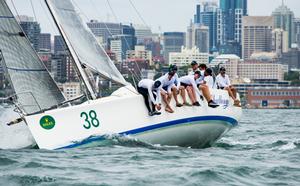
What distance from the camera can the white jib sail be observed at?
1883 cm

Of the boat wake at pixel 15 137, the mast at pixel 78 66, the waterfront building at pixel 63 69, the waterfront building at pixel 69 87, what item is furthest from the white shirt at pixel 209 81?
the waterfront building at pixel 63 69

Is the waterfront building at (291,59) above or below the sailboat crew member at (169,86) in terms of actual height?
below

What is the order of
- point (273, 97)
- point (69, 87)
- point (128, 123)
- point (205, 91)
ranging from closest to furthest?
point (128, 123) → point (205, 91) → point (69, 87) → point (273, 97)

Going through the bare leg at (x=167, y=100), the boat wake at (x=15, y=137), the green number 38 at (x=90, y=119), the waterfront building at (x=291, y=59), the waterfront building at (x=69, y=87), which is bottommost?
the waterfront building at (x=291, y=59)

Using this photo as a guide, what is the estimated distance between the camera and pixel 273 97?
120m

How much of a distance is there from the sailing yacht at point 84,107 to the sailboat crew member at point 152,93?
0.09 m

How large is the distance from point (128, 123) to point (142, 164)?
7.67 feet

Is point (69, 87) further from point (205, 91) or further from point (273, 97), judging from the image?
point (273, 97)

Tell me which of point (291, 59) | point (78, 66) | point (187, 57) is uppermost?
point (78, 66)

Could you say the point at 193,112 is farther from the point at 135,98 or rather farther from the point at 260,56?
the point at 260,56

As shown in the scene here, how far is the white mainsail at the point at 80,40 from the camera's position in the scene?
18.8 meters

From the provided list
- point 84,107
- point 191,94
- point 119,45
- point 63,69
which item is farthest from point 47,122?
point 119,45

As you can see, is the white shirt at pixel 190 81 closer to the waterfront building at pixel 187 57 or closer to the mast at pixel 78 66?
the mast at pixel 78 66

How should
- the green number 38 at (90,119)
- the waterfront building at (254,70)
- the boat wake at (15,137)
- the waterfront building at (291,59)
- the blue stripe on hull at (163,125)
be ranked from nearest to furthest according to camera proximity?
the green number 38 at (90,119) < the blue stripe on hull at (163,125) < the boat wake at (15,137) < the waterfront building at (254,70) < the waterfront building at (291,59)
